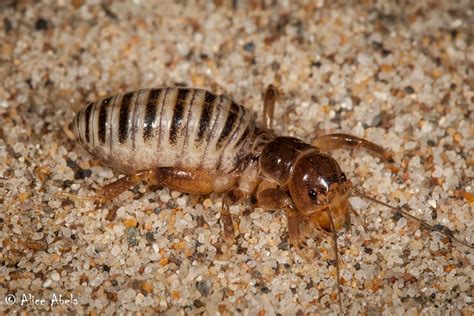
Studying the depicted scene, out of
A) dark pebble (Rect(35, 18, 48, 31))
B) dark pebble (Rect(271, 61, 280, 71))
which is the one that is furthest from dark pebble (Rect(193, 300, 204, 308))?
dark pebble (Rect(35, 18, 48, 31))

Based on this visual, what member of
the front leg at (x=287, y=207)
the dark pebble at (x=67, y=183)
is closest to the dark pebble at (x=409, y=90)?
the front leg at (x=287, y=207)

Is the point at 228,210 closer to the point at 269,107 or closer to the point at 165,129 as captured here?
the point at 165,129

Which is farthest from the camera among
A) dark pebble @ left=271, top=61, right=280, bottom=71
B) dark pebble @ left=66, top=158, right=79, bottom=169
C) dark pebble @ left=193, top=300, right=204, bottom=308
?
dark pebble @ left=271, top=61, right=280, bottom=71

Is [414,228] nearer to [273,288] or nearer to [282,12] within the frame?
[273,288]

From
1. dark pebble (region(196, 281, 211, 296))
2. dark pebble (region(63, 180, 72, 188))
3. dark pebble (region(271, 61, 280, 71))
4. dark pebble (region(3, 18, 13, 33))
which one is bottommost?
dark pebble (region(196, 281, 211, 296))

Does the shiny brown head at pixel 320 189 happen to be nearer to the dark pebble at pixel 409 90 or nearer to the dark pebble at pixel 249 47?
the dark pebble at pixel 409 90

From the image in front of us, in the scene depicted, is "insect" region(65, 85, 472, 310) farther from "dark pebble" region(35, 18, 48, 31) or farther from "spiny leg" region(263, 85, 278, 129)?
"dark pebble" region(35, 18, 48, 31)

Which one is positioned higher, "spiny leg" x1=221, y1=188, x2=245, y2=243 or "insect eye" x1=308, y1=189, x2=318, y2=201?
"insect eye" x1=308, y1=189, x2=318, y2=201

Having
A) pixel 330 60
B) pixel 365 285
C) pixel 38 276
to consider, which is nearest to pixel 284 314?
pixel 365 285
